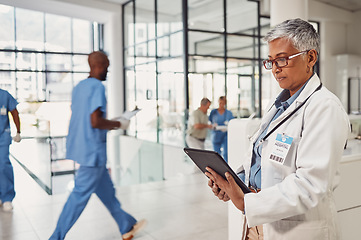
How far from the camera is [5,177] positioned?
4465 mm

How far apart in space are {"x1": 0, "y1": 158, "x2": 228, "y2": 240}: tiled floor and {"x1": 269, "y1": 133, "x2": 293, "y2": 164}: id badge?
2.31m

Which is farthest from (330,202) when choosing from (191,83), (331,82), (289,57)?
(331,82)

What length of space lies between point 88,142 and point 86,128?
0.12 m

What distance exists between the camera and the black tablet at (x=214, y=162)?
1351 mm

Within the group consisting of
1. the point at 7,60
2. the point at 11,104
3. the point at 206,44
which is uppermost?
the point at 206,44

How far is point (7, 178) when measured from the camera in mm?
4488

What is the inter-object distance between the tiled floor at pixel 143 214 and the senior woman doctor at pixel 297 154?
2190 mm

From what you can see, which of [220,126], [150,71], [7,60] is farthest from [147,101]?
[220,126]

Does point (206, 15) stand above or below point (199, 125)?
above

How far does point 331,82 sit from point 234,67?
182 inches

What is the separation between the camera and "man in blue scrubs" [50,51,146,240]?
9.79 feet

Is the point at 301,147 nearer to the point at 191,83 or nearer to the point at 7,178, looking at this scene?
the point at 7,178

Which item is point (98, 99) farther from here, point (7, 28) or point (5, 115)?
point (7, 28)

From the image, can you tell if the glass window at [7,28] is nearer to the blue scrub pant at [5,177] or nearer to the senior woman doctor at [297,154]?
the blue scrub pant at [5,177]
